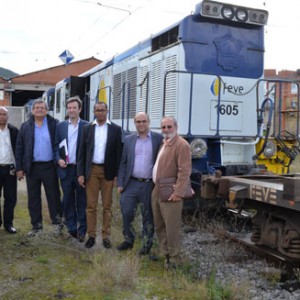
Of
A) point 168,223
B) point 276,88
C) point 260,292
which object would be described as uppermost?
point 276,88

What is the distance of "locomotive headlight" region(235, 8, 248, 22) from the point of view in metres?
6.98

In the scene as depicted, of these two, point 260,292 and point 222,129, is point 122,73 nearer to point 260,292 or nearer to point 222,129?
point 222,129

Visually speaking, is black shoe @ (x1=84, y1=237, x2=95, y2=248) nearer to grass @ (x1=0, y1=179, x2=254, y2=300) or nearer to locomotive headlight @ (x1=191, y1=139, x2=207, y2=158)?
grass @ (x1=0, y1=179, x2=254, y2=300)

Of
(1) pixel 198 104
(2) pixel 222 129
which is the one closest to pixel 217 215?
(2) pixel 222 129

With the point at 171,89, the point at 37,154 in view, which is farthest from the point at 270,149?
the point at 37,154

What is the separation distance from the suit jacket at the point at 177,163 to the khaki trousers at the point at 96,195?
1003 mm

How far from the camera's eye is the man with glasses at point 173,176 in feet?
15.0

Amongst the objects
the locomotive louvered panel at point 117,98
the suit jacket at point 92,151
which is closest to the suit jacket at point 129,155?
the suit jacket at point 92,151

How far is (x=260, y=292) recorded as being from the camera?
167 inches

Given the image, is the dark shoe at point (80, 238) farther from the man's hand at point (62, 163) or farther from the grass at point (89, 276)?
the man's hand at point (62, 163)

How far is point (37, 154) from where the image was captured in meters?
5.73

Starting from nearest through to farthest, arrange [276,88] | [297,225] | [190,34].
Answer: [297,225], [190,34], [276,88]

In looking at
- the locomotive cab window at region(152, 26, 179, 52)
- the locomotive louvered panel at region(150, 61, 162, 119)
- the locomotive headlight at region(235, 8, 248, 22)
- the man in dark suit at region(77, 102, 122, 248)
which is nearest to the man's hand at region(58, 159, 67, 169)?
the man in dark suit at region(77, 102, 122, 248)

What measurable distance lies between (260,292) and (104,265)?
5.23ft
